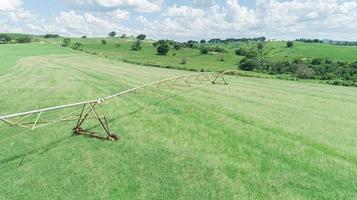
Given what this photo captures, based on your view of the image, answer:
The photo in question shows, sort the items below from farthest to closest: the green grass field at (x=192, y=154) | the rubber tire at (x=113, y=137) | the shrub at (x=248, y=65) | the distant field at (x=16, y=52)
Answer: the shrub at (x=248, y=65)
the distant field at (x=16, y=52)
the rubber tire at (x=113, y=137)
the green grass field at (x=192, y=154)

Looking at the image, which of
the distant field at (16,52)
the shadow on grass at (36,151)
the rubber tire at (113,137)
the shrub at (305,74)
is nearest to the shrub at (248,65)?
the shrub at (305,74)

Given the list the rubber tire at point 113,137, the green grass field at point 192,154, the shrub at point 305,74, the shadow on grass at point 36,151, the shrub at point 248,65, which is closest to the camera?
the green grass field at point 192,154

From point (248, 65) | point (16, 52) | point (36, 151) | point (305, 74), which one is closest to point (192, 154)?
point (36, 151)

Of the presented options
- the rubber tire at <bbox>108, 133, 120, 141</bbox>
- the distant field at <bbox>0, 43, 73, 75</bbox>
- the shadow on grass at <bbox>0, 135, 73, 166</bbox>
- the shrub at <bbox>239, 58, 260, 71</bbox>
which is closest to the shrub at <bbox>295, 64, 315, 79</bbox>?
the shrub at <bbox>239, 58, 260, 71</bbox>

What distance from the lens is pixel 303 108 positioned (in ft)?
68.7

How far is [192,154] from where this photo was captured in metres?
13.0

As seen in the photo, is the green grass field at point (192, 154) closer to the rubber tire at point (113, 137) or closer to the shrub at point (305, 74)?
the rubber tire at point (113, 137)

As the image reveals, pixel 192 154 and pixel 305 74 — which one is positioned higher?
pixel 192 154

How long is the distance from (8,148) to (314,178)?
1132cm

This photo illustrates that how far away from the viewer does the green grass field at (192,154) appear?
10367 millimetres

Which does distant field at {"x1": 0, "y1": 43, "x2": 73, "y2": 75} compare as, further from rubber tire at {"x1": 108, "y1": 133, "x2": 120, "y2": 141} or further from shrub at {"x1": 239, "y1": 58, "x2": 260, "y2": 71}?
shrub at {"x1": 239, "y1": 58, "x2": 260, "y2": 71}

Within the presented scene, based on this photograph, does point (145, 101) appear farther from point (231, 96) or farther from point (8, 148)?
point (8, 148)

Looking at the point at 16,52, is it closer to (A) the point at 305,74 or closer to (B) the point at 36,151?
(A) the point at 305,74

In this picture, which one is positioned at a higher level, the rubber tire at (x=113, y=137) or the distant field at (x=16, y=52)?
the rubber tire at (x=113, y=137)
